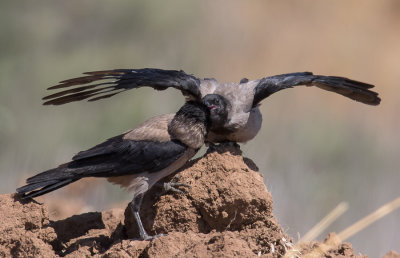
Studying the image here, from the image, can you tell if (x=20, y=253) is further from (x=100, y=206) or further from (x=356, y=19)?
(x=356, y=19)

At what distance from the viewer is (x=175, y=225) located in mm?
7270

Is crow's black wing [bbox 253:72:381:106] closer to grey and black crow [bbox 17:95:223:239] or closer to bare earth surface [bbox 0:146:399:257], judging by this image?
grey and black crow [bbox 17:95:223:239]

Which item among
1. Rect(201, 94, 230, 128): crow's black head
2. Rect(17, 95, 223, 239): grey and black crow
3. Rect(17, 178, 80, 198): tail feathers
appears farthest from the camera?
Rect(201, 94, 230, 128): crow's black head

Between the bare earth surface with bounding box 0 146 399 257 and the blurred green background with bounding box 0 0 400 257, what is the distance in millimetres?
4101

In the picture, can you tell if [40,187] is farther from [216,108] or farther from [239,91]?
[239,91]

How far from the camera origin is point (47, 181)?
7539 millimetres

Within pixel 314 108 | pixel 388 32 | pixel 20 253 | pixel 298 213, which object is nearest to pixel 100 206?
pixel 298 213

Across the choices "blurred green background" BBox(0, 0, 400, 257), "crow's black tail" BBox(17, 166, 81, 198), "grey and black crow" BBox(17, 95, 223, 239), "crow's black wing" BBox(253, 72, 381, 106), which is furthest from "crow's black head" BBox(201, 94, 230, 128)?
"blurred green background" BBox(0, 0, 400, 257)

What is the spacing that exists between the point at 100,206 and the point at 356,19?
953cm

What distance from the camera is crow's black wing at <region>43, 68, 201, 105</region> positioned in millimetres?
7470

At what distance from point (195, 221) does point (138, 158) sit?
0.87 metres

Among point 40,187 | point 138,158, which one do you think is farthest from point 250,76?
point 40,187

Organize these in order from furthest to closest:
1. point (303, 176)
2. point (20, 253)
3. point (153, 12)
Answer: point (153, 12) → point (303, 176) → point (20, 253)

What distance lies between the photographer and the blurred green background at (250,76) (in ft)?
42.1
